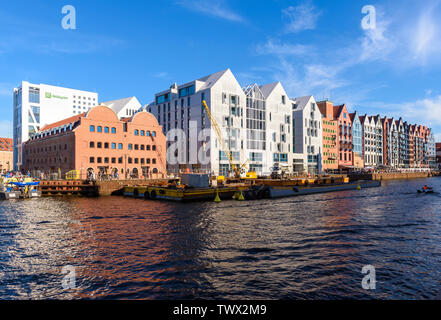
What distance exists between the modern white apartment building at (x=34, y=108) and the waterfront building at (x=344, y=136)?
424 feet

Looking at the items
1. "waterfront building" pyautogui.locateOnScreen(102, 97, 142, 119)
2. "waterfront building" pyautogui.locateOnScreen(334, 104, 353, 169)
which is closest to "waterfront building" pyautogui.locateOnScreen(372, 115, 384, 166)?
"waterfront building" pyautogui.locateOnScreen(334, 104, 353, 169)

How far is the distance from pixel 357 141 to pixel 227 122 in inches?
3625

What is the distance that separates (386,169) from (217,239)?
155m

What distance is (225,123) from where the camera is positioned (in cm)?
9175

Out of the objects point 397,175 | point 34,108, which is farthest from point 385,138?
point 34,108

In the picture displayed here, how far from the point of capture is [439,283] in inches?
541

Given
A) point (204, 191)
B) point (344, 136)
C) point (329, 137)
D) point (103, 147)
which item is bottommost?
point (204, 191)

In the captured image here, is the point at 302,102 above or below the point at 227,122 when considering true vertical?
above

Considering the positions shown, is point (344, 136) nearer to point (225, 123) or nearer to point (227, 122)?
point (227, 122)

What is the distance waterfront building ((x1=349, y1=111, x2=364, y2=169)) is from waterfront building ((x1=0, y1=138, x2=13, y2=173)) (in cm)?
17039

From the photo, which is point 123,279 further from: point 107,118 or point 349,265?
point 107,118

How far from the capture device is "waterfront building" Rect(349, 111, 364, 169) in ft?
491

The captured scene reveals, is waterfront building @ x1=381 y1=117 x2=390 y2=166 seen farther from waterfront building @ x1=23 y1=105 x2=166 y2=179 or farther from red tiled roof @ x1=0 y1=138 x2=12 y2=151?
red tiled roof @ x1=0 y1=138 x2=12 y2=151

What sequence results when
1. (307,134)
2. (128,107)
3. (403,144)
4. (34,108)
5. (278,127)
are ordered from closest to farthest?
(278,127)
(307,134)
(128,107)
(34,108)
(403,144)
